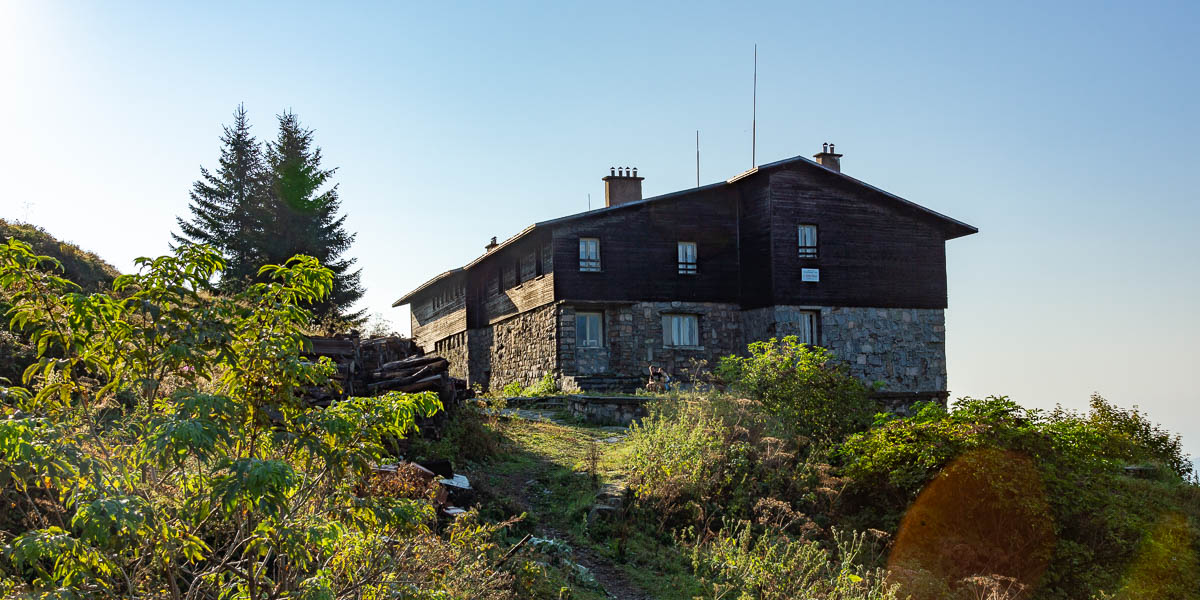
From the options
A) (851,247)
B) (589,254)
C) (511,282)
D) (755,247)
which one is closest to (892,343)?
(851,247)

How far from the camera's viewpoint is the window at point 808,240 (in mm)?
26328

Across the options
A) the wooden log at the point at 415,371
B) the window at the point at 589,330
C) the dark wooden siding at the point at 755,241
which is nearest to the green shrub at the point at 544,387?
the window at the point at 589,330

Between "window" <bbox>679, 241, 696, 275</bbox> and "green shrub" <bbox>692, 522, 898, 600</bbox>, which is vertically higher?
"window" <bbox>679, 241, 696, 275</bbox>

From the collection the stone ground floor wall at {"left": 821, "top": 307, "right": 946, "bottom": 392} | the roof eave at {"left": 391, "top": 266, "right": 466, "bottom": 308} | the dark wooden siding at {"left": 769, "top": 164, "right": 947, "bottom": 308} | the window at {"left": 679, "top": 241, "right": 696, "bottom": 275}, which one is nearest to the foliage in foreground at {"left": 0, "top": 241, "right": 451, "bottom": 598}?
the window at {"left": 679, "top": 241, "right": 696, "bottom": 275}

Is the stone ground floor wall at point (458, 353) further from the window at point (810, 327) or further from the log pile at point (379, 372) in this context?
the log pile at point (379, 372)

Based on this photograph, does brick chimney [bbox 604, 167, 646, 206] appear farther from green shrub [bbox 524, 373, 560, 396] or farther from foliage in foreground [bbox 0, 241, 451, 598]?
foliage in foreground [bbox 0, 241, 451, 598]

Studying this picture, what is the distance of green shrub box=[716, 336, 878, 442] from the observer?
42.5 ft

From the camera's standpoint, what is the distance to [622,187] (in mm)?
27734

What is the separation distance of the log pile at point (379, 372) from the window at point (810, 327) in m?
12.6

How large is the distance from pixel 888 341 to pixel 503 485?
17.7 m

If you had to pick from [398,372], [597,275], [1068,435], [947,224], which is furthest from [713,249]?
[1068,435]

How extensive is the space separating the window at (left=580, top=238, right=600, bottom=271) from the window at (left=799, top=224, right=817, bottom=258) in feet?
19.4

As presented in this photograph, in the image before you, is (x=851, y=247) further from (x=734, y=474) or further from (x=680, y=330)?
(x=734, y=474)

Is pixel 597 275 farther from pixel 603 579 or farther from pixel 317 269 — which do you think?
pixel 317 269
